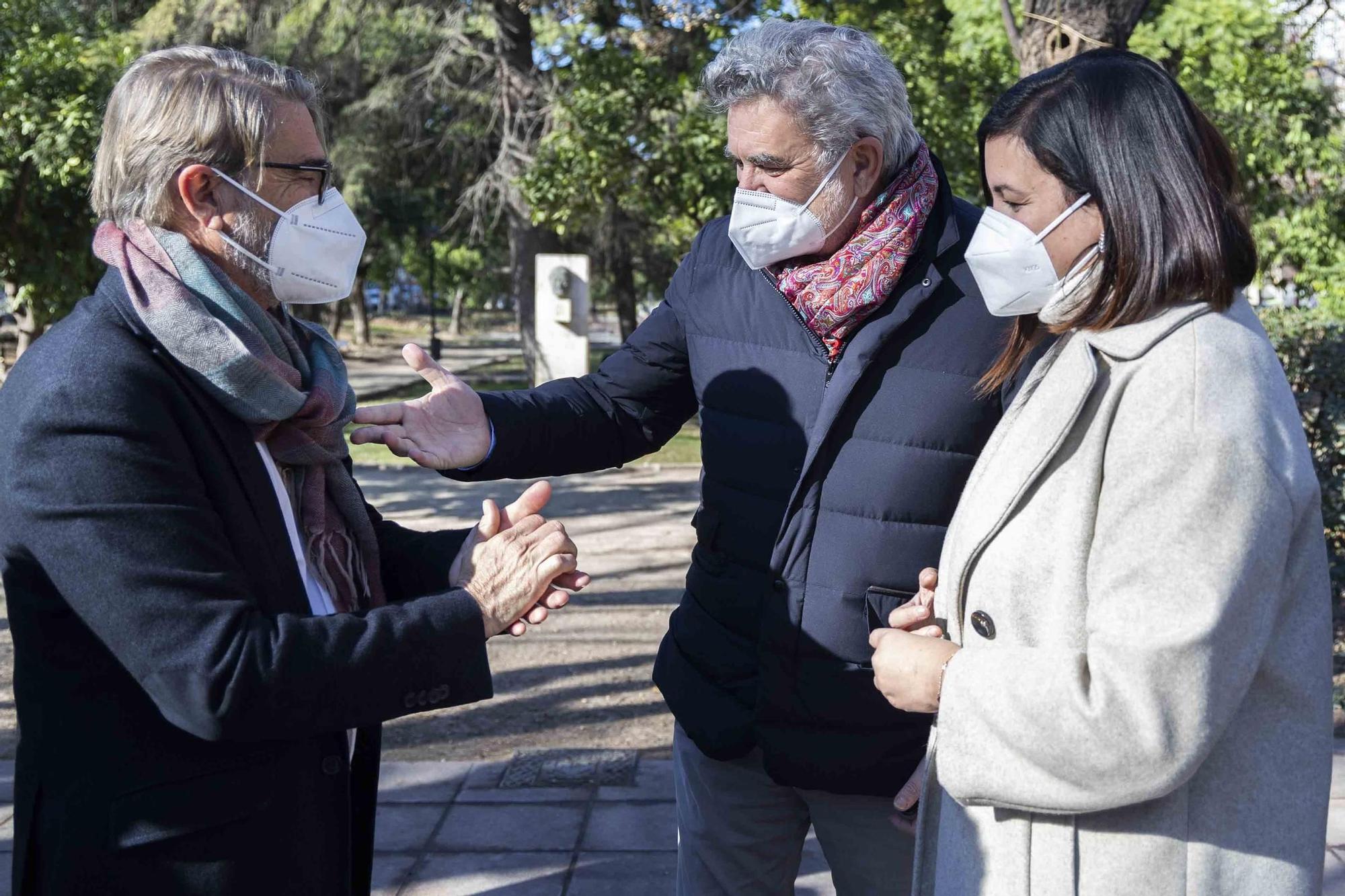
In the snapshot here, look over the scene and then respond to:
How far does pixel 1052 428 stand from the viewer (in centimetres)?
162

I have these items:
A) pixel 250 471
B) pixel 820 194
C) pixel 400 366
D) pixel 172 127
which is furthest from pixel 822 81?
pixel 400 366

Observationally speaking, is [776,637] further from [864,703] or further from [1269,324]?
[1269,324]

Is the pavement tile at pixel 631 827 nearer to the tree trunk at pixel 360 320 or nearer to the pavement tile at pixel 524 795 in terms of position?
the pavement tile at pixel 524 795

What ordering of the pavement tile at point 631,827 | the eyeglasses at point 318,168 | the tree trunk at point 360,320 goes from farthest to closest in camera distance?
the tree trunk at point 360,320
the pavement tile at point 631,827
the eyeglasses at point 318,168

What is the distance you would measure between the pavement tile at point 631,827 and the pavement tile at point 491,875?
155 millimetres

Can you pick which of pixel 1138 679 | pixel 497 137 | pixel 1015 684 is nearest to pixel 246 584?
A: pixel 1015 684

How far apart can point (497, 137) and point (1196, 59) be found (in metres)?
12.0

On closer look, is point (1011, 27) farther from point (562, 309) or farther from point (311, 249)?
point (562, 309)

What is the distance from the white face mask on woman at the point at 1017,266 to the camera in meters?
1.76

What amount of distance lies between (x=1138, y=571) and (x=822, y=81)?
4.20 ft

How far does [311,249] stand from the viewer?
2176 mm

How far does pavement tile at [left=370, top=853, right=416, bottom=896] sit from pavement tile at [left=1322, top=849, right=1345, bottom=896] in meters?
2.57

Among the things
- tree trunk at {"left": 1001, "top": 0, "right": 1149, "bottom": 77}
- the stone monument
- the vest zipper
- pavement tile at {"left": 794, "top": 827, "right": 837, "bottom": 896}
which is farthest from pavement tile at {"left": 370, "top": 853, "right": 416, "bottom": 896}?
the stone monument

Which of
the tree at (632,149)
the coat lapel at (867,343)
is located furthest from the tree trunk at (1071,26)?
the tree at (632,149)
